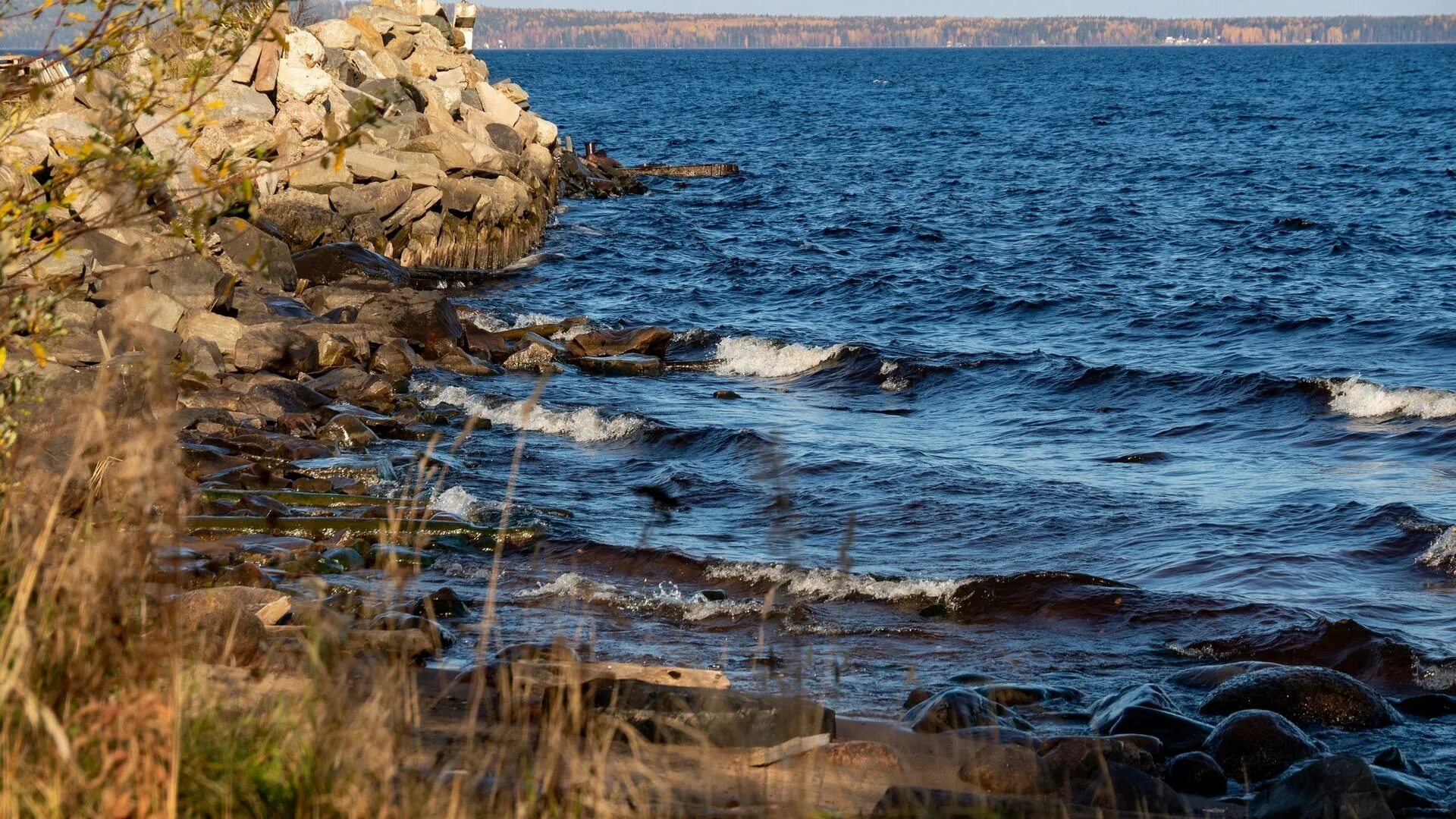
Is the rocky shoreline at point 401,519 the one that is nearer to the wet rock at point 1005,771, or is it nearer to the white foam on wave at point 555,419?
the wet rock at point 1005,771

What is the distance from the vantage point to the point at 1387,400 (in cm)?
1438

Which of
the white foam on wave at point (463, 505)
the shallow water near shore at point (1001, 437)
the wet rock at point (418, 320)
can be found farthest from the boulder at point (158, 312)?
the white foam on wave at point (463, 505)

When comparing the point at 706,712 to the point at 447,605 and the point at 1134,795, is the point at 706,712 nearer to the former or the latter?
the point at 1134,795

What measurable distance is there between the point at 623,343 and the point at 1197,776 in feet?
42.4

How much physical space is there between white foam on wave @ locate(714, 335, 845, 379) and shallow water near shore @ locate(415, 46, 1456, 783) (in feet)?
0.18

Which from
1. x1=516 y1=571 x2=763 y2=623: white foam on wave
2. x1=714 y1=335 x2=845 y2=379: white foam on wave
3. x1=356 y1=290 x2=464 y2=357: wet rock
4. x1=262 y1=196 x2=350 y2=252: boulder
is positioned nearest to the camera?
x1=516 y1=571 x2=763 y2=623: white foam on wave

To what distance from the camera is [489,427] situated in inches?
532

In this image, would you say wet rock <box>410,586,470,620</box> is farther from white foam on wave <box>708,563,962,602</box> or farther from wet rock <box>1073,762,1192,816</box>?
wet rock <box>1073,762,1192,816</box>

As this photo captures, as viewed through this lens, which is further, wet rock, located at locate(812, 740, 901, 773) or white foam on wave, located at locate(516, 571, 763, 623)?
white foam on wave, located at locate(516, 571, 763, 623)

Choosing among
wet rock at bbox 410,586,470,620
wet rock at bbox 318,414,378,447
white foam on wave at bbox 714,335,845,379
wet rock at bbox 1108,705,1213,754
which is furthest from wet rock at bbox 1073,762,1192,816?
white foam on wave at bbox 714,335,845,379

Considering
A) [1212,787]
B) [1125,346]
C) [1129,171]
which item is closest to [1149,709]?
[1212,787]

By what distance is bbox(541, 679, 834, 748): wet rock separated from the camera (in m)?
5.43

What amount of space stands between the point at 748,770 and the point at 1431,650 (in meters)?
5.14

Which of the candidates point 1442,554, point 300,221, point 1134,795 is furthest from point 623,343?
point 1134,795
